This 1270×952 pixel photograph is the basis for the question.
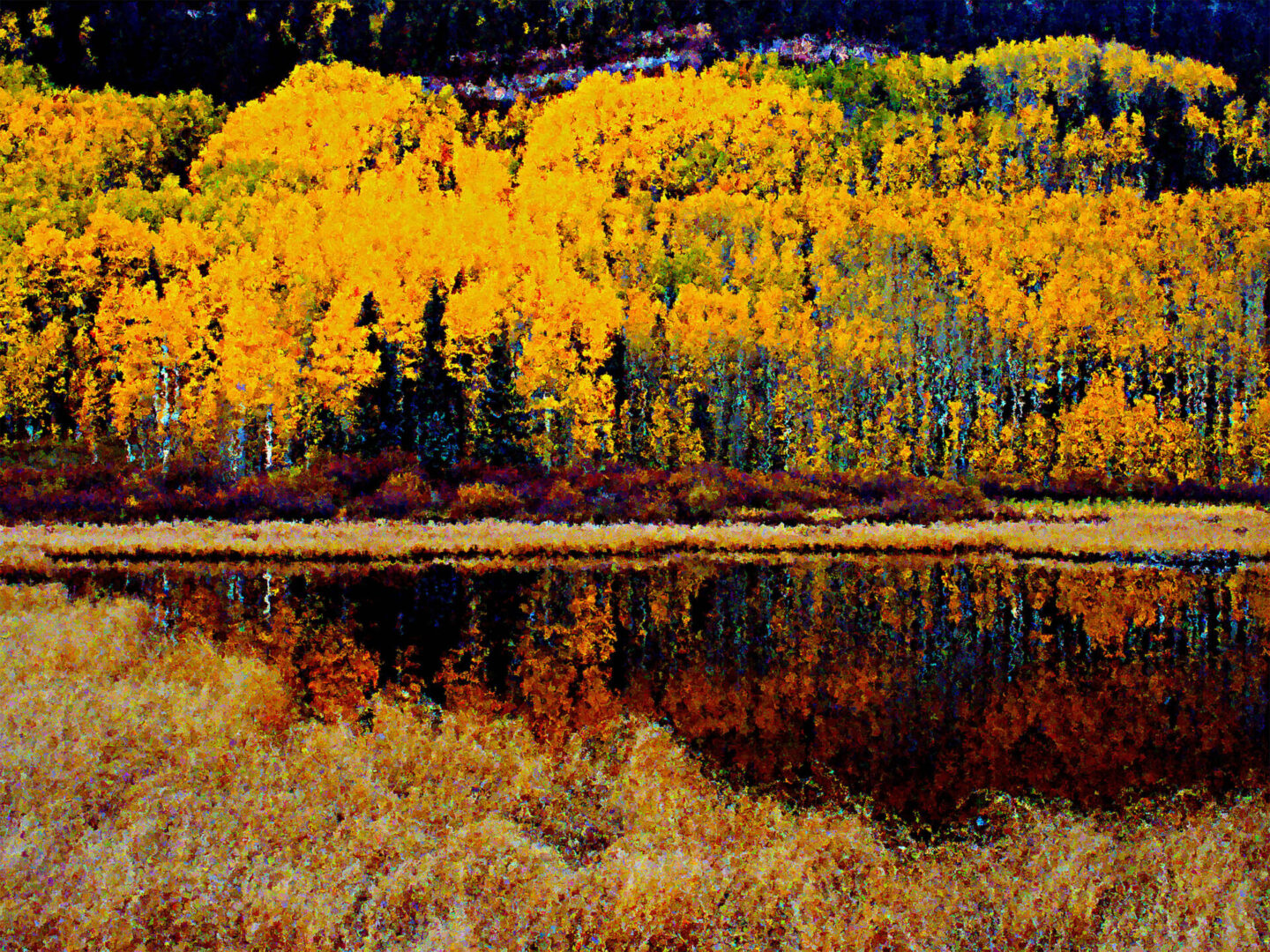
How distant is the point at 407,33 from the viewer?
123812mm

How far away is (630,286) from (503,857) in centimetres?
6097

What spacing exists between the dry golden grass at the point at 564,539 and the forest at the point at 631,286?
9837mm

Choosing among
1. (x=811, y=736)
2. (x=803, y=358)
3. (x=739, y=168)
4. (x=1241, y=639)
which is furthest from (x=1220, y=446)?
(x=811, y=736)

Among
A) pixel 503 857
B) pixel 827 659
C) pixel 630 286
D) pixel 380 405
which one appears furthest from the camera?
pixel 630 286

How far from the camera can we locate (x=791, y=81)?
107188 millimetres

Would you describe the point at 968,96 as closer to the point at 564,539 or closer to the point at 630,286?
the point at 630,286

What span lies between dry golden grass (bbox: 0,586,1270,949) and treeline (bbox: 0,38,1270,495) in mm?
37057

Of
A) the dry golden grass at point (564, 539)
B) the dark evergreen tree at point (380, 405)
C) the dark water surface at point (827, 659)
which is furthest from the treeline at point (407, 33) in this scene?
the dark water surface at point (827, 659)

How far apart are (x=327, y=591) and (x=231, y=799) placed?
16.9 m

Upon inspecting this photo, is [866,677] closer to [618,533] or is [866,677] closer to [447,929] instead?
[447,929]

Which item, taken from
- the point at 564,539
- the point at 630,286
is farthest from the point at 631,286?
the point at 564,539

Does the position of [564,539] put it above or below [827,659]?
above

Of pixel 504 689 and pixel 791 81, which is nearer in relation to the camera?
pixel 504 689

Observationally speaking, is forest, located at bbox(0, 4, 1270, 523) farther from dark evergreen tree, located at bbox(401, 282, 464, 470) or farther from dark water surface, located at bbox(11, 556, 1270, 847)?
dark water surface, located at bbox(11, 556, 1270, 847)
